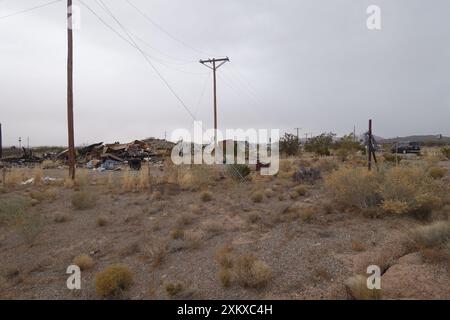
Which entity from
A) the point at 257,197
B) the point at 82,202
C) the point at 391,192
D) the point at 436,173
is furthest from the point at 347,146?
the point at 82,202

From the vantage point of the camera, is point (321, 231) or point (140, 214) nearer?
point (321, 231)

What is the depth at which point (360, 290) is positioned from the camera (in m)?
4.17

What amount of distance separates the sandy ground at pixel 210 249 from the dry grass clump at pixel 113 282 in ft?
0.47

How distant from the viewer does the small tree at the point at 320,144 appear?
34062 mm

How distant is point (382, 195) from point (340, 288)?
176 inches

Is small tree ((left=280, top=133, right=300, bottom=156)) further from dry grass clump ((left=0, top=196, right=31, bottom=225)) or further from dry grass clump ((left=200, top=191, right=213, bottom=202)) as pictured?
dry grass clump ((left=0, top=196, right=31, bottom=225))

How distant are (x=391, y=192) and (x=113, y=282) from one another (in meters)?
6.80

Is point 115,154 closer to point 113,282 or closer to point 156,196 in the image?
point 156,196

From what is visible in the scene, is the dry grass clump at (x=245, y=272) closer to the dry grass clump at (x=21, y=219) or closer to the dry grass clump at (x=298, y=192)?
the dry grass clump at (x=21, y=219)

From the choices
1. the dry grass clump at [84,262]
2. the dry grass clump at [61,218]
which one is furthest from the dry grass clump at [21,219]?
the dry grass clump at [84,262]

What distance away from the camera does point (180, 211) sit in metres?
10.1
